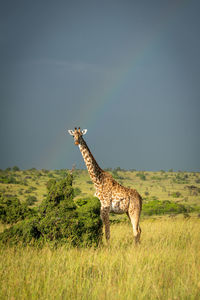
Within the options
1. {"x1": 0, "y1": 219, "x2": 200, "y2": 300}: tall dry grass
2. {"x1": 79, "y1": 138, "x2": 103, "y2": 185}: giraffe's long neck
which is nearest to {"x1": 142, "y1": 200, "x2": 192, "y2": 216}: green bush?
{"x1": 79, "y1": 138, "x2": 103, "y2": 185}: giraffe's long neck

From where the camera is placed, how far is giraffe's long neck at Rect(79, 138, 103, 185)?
1110 centimetres

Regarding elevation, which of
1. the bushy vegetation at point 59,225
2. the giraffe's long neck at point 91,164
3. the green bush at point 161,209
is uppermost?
the giraffe's long neck at point 91,164

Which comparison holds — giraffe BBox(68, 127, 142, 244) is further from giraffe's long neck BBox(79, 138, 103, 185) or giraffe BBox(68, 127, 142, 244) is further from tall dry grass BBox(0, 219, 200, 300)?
tall dry grass BBox(0, 219, 200, 300)

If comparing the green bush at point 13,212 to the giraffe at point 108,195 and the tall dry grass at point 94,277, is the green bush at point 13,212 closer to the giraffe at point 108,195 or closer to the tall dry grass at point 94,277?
the giraffe at point 108,195

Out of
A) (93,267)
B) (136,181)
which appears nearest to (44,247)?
(93,267)

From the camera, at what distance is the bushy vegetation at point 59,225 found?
8.81 m

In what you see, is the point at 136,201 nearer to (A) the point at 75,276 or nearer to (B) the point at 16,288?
(A) the point at 75,276

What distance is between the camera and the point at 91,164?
1119 centimetres

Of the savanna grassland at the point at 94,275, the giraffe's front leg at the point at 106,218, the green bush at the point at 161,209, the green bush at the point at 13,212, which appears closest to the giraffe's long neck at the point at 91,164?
the giraffe's front leg at the point at 106,218

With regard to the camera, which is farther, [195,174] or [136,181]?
[195,174]

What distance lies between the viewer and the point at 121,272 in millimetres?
6891

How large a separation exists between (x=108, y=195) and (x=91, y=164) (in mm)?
1112

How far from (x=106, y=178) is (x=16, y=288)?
18.8 feet

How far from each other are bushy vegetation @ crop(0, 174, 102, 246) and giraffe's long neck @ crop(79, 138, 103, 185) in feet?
4.82
